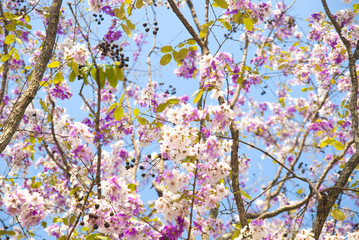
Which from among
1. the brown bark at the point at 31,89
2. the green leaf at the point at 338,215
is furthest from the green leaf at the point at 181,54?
the green leaf at the point at 338,215

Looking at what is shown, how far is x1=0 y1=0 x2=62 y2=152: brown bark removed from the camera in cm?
163

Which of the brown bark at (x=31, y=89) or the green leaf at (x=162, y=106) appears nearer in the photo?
the brown bark at (x=31, y=89)

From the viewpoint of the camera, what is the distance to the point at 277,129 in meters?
6.66

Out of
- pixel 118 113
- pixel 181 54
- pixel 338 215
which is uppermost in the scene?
pixel 181 54

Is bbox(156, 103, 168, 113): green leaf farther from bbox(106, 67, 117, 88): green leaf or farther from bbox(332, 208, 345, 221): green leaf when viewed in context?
bbox(332, 208, 345, 221): green leaf

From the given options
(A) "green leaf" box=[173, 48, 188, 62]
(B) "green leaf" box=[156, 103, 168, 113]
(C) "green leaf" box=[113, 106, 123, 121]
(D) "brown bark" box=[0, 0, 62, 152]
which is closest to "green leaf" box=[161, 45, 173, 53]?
(A) "green leaf" box=[173, 48, 188, 62]

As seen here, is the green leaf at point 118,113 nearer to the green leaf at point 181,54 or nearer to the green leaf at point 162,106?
the green leaf at point 162,106

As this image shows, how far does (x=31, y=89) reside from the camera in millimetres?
1745

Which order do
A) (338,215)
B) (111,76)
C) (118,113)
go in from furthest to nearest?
(338,215)
(118,113)
(111,76)

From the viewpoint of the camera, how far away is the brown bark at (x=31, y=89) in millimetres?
1626

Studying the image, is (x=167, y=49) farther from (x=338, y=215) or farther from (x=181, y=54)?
(x=338, y=215)

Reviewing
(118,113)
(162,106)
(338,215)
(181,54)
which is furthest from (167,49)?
(338,215)

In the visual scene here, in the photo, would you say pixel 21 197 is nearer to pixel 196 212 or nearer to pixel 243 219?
pixel 196 212

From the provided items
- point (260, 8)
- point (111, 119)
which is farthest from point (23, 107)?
point (260, 8)
